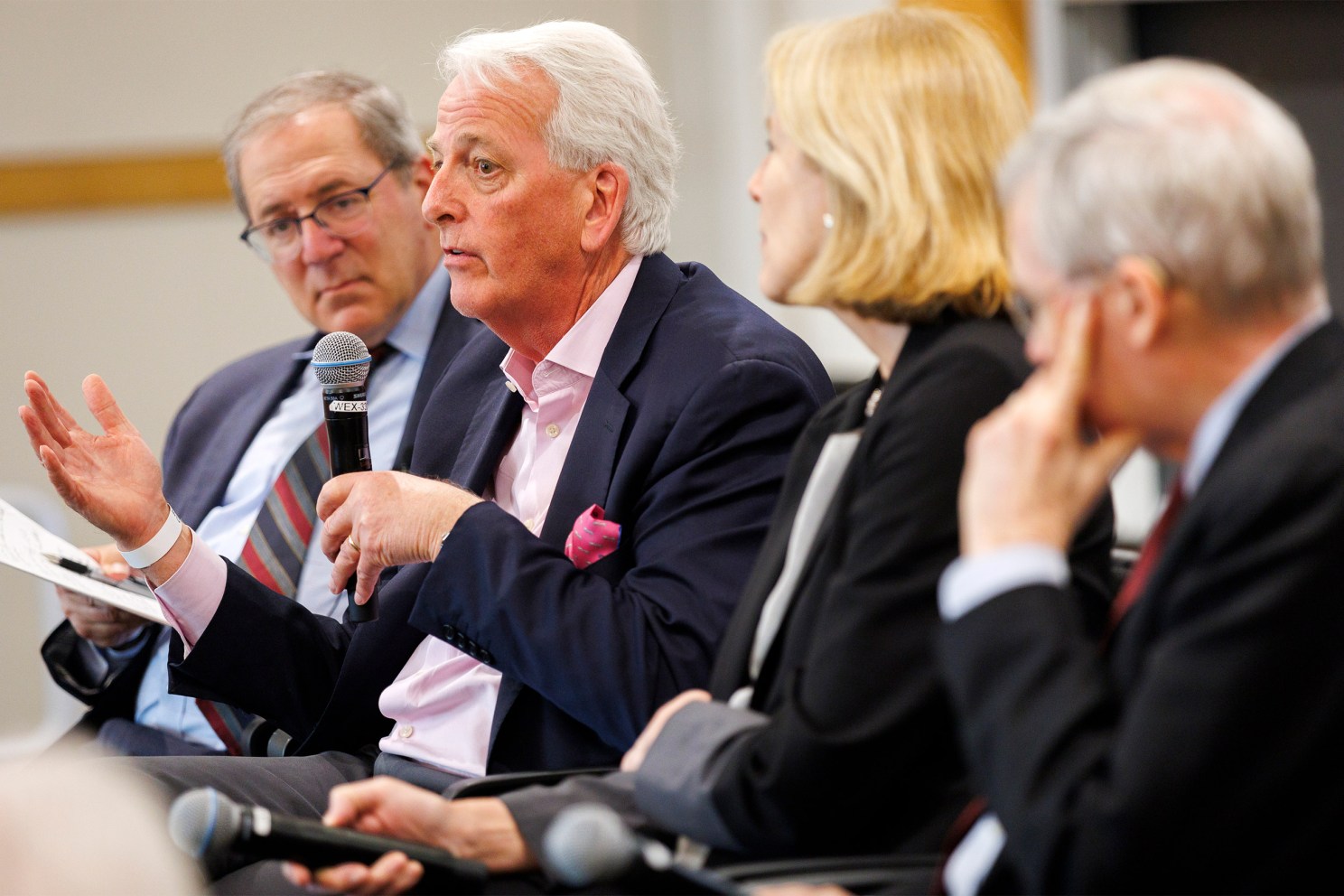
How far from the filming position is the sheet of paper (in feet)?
7.87

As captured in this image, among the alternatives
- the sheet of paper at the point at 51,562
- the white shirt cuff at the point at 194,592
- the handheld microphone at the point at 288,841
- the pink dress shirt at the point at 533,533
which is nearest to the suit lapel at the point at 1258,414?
the handheld microphone at the point at 288,841

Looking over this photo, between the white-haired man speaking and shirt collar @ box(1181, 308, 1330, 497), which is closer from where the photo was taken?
shirt collar @ box(1181, 308, 1330, 497)

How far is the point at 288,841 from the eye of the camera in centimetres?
148

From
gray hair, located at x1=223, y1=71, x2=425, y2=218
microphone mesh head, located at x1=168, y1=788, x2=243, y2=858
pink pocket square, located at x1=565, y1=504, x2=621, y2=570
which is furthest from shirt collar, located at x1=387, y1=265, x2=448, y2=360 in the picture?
microphone mesh head, located at x1=168, y1=788, x2=243, y2=858

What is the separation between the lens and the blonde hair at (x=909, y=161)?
156 centimetres

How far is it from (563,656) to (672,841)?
0.32 m

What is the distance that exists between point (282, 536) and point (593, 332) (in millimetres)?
867

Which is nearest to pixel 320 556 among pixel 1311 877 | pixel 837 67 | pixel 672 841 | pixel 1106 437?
pixel 672 841

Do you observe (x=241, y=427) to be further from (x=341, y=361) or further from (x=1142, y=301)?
(x=1142, y=301)

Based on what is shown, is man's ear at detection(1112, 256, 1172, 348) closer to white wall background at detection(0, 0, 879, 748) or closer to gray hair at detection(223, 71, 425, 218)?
gray hair at detection(223, 71, 425, 218)

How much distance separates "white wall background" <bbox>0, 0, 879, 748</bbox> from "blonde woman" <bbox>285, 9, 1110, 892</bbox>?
11.8ft

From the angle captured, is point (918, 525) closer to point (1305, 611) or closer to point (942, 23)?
point (1305, 611)

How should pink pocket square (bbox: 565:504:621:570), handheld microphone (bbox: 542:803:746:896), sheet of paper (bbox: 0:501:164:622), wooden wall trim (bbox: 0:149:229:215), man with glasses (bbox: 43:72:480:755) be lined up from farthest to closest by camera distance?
wooden wall trim (bbox: 0:149:229:215) < man with glasses (bbox: 43:72:480:755) < sheet of paper (bbox: 0:501:164:622) < pink pocket square (bbox: 565:504:621:570) < handheld microphone (bbox: 542:803:746:896)

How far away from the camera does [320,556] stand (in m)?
2.72
